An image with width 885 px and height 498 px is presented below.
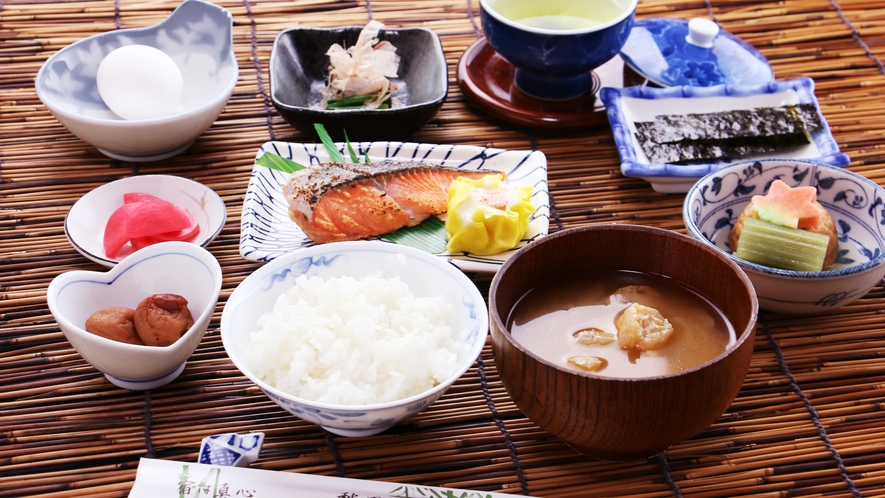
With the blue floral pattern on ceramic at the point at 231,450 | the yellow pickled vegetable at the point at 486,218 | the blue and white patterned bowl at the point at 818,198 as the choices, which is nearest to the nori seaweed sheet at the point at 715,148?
the blue and white patterned bowl at the point at 818,198

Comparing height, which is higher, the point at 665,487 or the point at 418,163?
the point at 418,163

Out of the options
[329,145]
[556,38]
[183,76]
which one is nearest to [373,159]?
[329,145]

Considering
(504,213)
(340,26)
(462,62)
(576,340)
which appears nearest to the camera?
(576,340)

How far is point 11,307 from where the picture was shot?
1891 mm

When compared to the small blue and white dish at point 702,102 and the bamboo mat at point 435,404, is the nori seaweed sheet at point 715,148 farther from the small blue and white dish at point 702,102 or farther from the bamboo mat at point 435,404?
the bamboo mat at point 435,404

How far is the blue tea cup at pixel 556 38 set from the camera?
92.1 inches

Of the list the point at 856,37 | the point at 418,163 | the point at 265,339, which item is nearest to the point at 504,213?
the point at 418,163

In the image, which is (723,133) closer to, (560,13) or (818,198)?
(818,198)

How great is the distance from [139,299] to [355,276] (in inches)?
19.8

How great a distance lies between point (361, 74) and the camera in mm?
2553

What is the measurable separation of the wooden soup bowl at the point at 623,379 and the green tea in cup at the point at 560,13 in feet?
4.24

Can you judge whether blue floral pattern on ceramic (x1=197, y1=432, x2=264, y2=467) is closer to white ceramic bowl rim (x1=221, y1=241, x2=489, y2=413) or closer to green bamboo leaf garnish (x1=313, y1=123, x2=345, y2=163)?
white ceramic bowl rim (x1=221, y1=241, x2=489, y2=413)

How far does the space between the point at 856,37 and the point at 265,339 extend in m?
2.64

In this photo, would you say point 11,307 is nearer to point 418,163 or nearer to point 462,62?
point 418,163
